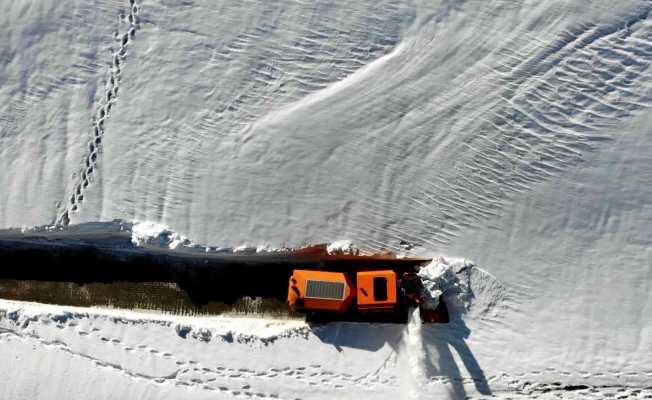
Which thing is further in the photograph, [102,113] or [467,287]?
[102,113]

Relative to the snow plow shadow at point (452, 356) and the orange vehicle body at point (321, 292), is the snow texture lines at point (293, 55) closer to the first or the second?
the orange vehicle body at point (321, 292)

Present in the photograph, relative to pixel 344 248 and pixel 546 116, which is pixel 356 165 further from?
pixel 546 116

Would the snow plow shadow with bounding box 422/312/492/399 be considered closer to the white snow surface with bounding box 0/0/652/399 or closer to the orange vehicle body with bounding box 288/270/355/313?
the white snow surface with bounding box 0/0/652/399

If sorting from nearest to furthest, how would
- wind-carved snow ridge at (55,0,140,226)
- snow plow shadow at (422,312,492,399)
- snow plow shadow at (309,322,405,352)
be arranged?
snow plow shadow at (422,312,492,399), snow plow shadow at (309,322,405,352), wind-carved snow ridge at (55,0,140,226)

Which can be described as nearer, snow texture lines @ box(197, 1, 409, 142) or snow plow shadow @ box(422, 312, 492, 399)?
snow plow shadow @ box(422, 312, 492, 399)

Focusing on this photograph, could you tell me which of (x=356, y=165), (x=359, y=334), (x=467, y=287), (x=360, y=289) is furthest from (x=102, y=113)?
(x=467, y=287)

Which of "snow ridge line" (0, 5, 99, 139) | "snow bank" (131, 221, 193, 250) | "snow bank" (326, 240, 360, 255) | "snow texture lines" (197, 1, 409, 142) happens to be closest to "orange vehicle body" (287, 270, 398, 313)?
"snow bank" (326, 240, 360, 255)

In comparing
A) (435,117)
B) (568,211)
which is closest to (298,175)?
(435,117)
